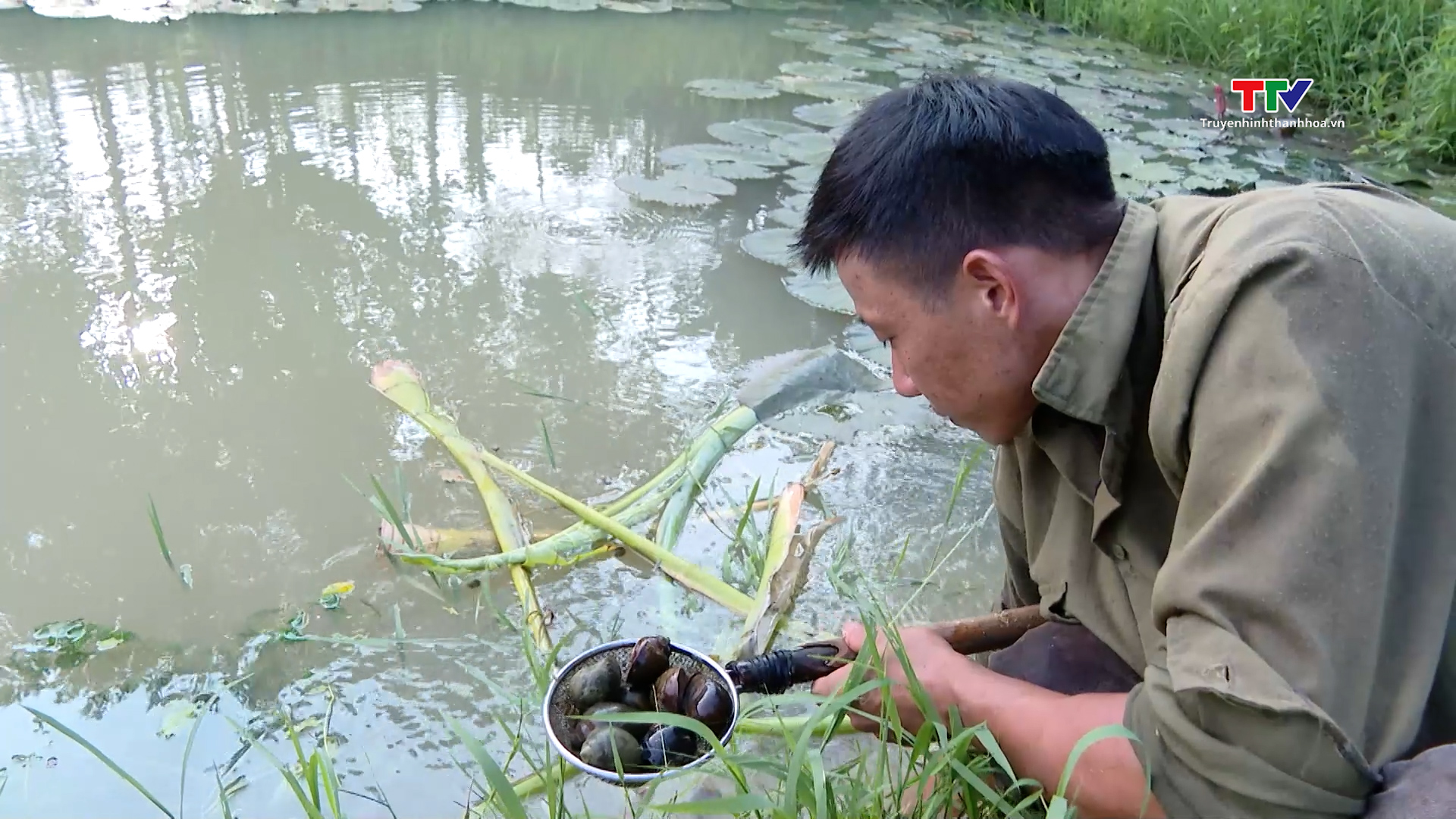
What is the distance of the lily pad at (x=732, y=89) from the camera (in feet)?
17.9

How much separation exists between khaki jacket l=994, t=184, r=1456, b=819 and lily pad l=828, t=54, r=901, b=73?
5.39 metres

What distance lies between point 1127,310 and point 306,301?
260 cm

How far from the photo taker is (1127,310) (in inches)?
44.1

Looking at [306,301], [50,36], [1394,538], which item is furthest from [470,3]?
[1394,538]

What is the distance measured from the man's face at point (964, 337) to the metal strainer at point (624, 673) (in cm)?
44

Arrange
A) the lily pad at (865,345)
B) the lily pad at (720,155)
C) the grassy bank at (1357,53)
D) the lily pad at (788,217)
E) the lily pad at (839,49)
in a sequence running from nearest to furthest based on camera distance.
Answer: the lily pad at (865,345) → the lily pad at (788,217) → the lily pad at (720,155) → the grassy bank at (1357,53) → the lily pad at (839,49)

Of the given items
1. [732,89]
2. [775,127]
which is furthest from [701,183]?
[732,89]

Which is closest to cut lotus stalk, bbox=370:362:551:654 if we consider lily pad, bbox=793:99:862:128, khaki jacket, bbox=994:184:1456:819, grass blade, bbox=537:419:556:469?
grass blade, bbox=537:419:556:469

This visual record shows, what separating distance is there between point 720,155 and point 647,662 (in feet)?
10.9

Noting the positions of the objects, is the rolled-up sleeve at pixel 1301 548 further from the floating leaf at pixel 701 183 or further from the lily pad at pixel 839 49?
the lily pad at pixel 839 49

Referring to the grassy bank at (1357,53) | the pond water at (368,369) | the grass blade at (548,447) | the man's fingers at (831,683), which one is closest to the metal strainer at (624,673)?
the man's fingers at (831,683)

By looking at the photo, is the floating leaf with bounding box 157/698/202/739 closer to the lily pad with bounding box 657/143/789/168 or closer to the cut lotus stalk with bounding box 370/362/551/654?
the cut lotus stalk with bounding box 370/362/551/654

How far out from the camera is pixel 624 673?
53.9 inches

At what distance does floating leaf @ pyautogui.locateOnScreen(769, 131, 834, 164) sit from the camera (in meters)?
4.41
